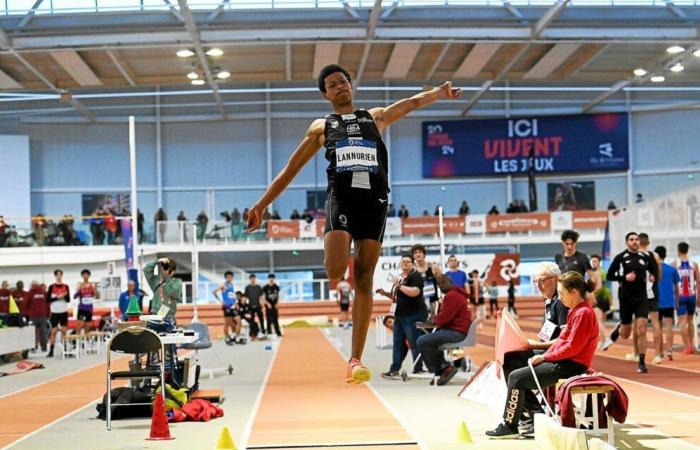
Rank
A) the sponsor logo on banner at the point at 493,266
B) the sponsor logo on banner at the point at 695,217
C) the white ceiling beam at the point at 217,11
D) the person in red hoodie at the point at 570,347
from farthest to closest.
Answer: the sponsor logo on banner at the point at 493,266
the white ceiling beam at the point at 217,11
the sponsor logo on banner at the point at 695,217
the person in red hoodie at the point at 570,347

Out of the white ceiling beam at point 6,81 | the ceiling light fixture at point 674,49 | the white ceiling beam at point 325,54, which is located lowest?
the white ceiling beam at point 6,81

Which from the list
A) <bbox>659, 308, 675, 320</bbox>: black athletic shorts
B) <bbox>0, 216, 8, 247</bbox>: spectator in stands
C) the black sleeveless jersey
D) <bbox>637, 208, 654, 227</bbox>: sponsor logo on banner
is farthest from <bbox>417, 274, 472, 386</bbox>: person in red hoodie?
<bbox>0, 216, 8, 247</bbox>: spectator in stands

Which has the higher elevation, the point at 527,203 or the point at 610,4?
the point at 610,4

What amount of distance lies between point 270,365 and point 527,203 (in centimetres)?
2820

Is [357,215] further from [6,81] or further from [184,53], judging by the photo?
[6,81]

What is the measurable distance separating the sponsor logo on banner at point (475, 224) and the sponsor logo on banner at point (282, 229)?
21.3 feet

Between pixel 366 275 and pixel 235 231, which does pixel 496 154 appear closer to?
pixel 235 231

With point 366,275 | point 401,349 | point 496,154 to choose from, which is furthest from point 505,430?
point 496,154

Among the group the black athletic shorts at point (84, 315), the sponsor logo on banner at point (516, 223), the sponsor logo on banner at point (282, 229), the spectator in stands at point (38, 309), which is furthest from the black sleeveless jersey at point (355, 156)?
the sponsor logo on banner at point (516, 223)

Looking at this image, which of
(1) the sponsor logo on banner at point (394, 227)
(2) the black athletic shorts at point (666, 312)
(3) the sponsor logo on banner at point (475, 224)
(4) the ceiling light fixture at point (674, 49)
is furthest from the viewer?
(3) the sponsor logo on banner at point (475, 224)

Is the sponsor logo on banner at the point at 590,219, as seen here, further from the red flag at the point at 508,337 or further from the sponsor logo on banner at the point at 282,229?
the red flag at the point at 508,337

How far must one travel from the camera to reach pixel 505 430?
7.22 metres

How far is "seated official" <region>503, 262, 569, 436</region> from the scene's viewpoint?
7488 mm

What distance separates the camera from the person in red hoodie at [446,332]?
11.6 metres
